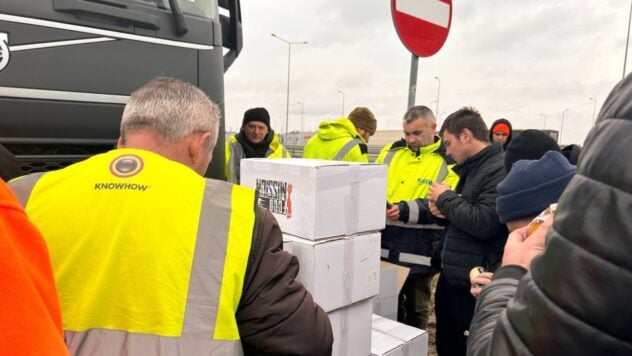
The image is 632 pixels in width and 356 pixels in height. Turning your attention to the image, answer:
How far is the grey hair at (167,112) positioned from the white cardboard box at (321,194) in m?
0.43

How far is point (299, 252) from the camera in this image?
1883 mm

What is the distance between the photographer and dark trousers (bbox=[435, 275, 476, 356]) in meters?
2.65

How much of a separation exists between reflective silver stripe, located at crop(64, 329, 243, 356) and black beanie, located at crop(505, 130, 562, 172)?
5.23 ft

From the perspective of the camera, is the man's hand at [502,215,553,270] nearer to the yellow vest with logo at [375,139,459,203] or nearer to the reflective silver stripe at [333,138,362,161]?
the yellow vest with logo at [375,139,459,203]

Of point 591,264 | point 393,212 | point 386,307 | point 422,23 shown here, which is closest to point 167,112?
point 591,264

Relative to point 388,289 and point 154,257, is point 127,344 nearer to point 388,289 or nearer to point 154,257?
point 154,257

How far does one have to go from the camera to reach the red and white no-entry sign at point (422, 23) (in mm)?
2500

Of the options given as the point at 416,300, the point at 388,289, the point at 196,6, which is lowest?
the point at 416,300

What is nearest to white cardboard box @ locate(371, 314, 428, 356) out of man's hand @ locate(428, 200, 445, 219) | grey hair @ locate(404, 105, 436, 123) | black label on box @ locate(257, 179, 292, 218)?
man's hand @ locate(428, 200, 445, 219)

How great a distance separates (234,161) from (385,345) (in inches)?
81.2

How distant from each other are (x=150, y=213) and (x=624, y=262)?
94 centimetres

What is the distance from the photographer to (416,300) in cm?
344

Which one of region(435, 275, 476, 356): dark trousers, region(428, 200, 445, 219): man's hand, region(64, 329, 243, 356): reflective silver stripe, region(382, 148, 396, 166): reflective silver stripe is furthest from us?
region(382, 148, 396, 166): reflective silver stripe

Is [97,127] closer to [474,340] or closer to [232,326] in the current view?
[232,326]
